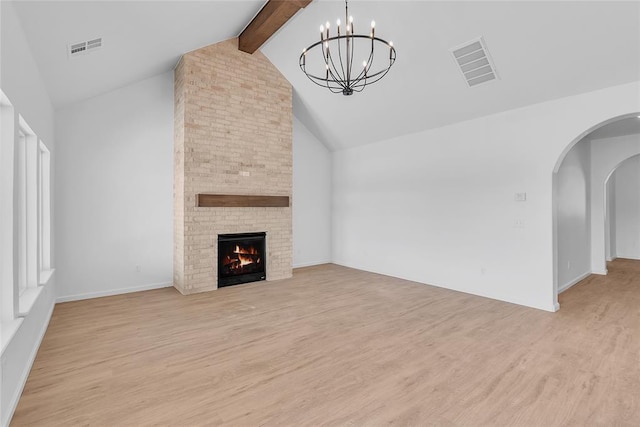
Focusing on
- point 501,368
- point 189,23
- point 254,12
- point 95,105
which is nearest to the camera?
point 501,368

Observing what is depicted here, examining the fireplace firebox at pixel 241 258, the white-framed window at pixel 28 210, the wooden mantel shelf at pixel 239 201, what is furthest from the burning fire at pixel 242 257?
the white-framed window at pixel 28 210

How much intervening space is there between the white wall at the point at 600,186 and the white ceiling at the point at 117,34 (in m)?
7.04

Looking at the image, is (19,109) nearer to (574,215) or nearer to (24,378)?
(24,378)

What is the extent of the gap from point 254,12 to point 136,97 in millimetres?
2405

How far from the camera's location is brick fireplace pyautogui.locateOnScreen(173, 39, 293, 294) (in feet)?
17.1

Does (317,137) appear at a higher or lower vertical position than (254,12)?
lower

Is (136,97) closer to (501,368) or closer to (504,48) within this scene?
(504,48)

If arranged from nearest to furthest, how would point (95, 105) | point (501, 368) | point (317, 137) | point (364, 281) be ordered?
point (501, 368) → point (95, 105) → point (364, 281) → point (317, 137)

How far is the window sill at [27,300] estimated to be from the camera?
2.63m

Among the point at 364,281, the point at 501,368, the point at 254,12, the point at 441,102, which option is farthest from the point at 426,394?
the point at 254,12

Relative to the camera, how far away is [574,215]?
19.1 ft

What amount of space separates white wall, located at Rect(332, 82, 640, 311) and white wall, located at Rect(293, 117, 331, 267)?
93 centimetres

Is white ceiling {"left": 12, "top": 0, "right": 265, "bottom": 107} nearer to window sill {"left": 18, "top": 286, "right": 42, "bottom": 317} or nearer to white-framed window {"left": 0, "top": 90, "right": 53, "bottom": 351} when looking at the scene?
white-framed window {"left": 0, "top": 90, "right": 53, "bottom": 351}

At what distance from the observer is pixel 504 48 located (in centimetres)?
386
